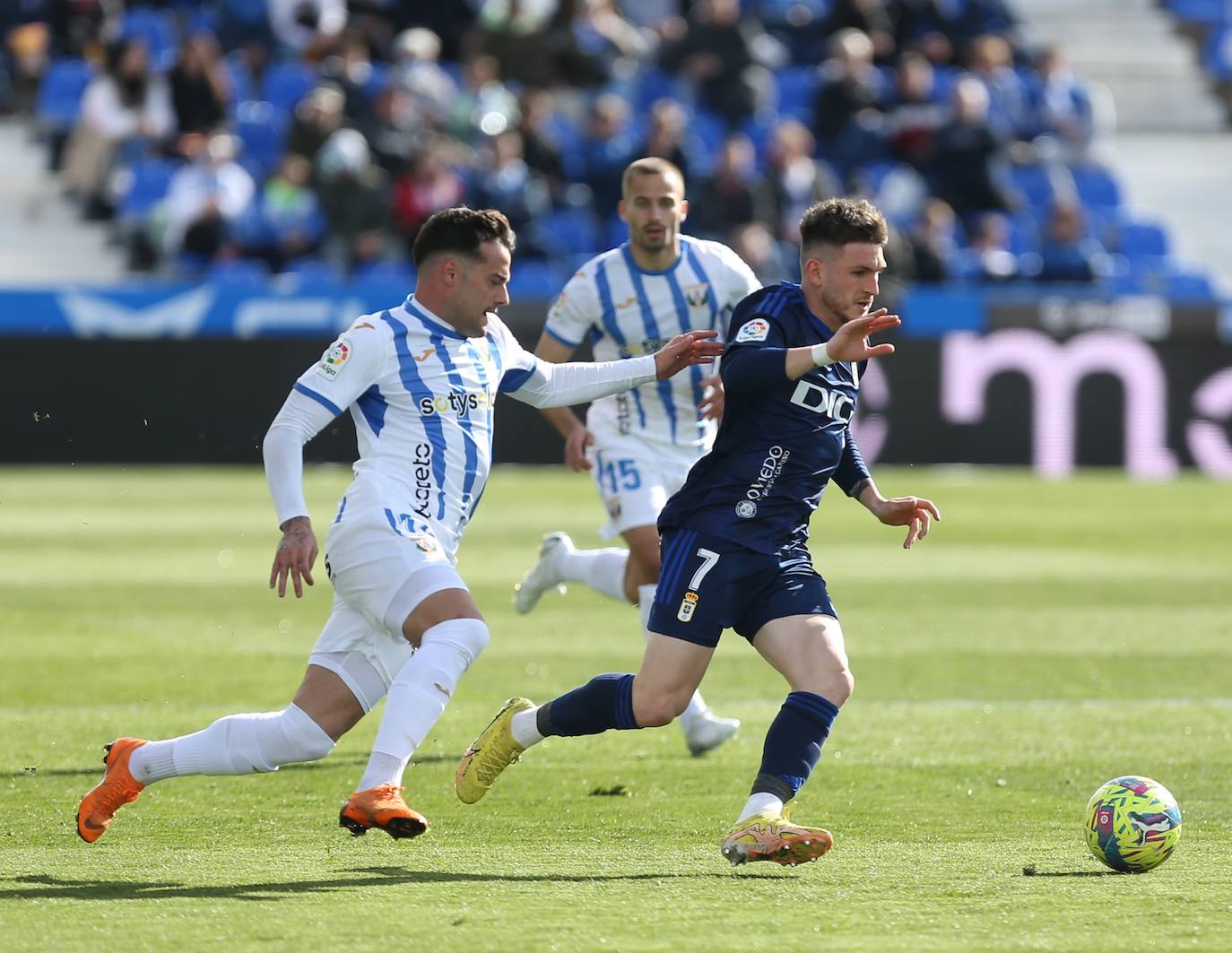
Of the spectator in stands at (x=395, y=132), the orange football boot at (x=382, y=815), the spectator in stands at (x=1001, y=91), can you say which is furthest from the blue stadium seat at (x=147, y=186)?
the orange football boot at (x=382, y=815)

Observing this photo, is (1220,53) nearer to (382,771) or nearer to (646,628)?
(646,628)

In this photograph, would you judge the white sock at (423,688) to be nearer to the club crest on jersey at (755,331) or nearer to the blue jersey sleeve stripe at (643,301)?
the club crest on jersey at (755,331)

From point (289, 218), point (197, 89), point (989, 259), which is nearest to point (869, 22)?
point (989, 259)

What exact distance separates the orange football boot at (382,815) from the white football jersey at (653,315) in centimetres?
314

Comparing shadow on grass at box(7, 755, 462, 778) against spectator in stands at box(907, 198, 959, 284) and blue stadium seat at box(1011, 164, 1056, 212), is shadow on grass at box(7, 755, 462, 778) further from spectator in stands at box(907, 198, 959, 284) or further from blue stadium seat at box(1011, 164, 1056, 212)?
blue stadium seat at box(1011, 164, 1056, 212)

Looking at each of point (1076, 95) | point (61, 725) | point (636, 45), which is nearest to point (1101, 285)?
point (1076, 95)

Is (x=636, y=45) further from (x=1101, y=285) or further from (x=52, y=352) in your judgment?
(x=52, y=352)

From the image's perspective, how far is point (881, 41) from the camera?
81.1 ft

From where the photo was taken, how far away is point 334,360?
5.89 m

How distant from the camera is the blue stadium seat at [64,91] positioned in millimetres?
22984

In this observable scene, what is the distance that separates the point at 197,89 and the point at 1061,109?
10.2 metres

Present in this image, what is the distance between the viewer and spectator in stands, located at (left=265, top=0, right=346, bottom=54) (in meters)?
23.5

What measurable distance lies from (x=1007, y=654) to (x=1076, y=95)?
16.0 m

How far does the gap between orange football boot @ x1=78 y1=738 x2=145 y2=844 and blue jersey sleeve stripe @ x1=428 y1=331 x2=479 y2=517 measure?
1.23 metres
